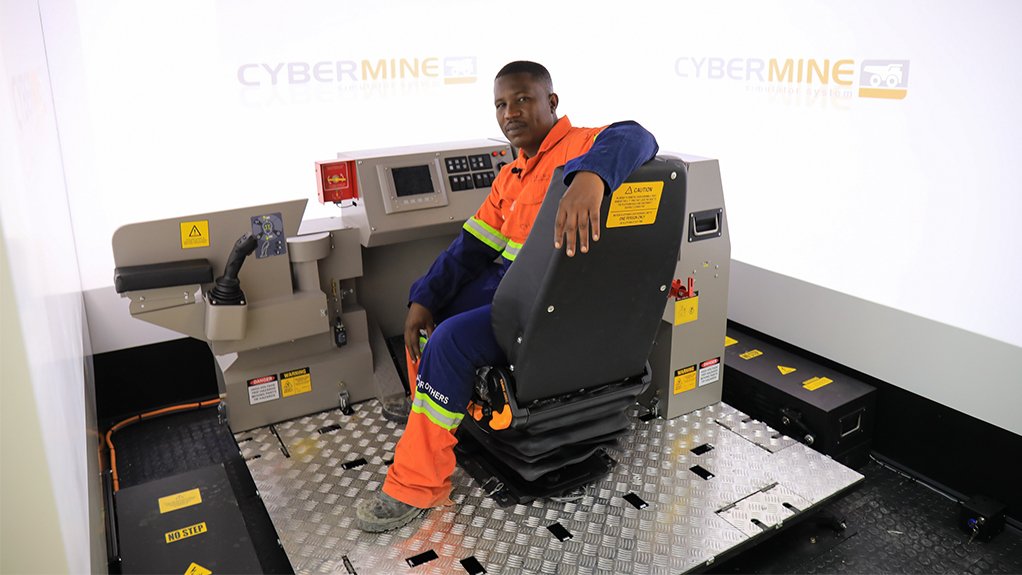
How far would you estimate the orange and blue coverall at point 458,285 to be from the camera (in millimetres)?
2387

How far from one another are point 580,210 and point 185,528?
5.50ft

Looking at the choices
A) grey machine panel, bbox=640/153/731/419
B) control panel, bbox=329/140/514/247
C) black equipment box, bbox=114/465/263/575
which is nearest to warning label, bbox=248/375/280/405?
black equipment box, bbox=114/465/263/575

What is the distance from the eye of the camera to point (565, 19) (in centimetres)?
513

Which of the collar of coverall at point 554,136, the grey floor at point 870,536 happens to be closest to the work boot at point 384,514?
the grey floor at point 870,536

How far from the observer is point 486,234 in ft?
10.7

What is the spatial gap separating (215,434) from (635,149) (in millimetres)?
2783

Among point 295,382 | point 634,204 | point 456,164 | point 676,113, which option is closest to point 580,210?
point 634,204

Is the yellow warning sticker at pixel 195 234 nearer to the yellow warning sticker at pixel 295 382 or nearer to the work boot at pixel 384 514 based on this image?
the yellow warning sticker at pixel 295 382

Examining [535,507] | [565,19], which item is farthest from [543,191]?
[565,19]

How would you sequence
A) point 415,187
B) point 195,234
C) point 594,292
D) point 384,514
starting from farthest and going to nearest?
1. point 415,187
2. point 195,234
3. point 384,514
4. point 594,292

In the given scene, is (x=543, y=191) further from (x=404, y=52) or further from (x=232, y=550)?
(x=404, y=52)

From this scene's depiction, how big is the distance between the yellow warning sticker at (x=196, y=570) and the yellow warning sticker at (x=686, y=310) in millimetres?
2088

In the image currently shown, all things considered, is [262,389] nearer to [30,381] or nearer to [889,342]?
[30,381]

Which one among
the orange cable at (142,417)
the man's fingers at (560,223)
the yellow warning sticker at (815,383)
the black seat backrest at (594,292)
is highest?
the man's fingers at (560,223)
